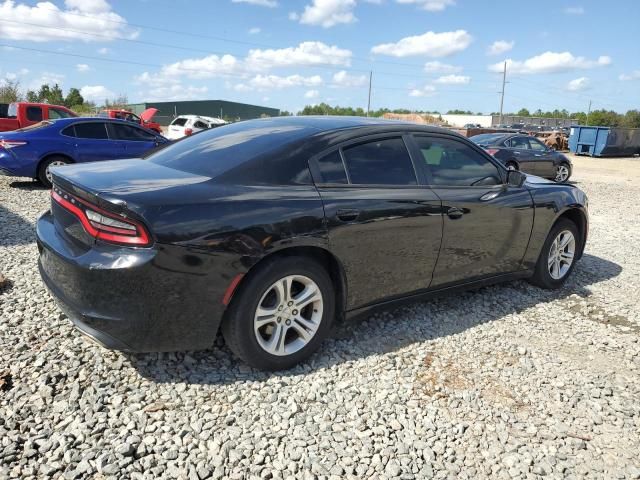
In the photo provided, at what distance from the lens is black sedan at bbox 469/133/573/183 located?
1367 centimetres

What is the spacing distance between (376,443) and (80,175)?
228 centimetres

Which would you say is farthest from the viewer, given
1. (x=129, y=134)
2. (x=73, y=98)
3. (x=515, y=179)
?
(x=73, y=98)

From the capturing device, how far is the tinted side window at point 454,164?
12.4ft

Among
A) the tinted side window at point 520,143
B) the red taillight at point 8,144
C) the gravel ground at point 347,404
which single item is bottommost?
the gravel ground at point 347,404

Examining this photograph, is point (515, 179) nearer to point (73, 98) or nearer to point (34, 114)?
point (34, 114)

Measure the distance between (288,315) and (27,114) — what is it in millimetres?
14852

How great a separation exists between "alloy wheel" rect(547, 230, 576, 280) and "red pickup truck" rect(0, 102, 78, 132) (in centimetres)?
1370

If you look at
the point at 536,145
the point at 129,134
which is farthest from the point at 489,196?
the point at 536,145

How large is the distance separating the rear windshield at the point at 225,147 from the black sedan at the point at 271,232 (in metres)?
0.02

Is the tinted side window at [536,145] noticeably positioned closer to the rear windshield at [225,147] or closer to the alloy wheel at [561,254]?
the alloy wheel at [561,254]

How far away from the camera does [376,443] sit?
2.54 metres

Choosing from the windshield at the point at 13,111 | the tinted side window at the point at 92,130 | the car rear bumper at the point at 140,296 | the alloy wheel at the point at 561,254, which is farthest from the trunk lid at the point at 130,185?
the windshield at the point at 13,111

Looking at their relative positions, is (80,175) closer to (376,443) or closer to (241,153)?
(241,153)

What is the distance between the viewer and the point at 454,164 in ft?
13.1
